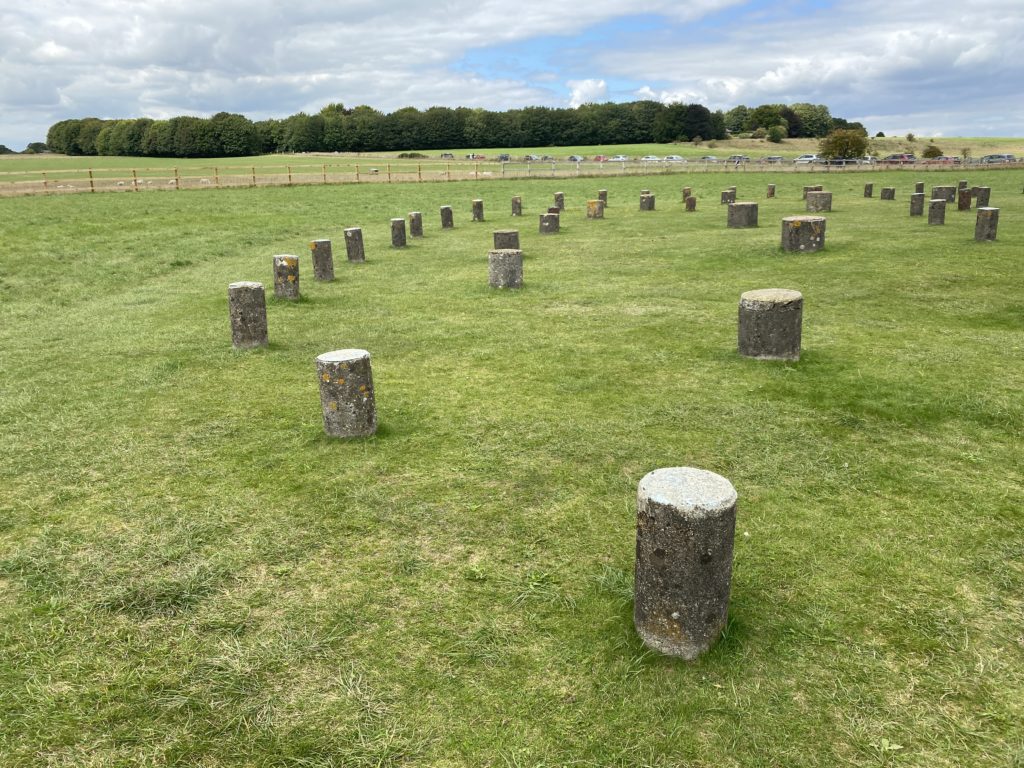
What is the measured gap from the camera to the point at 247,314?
350 inches

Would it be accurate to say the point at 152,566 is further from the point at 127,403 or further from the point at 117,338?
the point at 117,338

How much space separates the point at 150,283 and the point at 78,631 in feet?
41.4

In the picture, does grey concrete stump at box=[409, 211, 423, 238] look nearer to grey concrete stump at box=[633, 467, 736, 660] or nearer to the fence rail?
grey concrete stump at box=[633, 467, 736, 660]

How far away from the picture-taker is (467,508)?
4.87 m

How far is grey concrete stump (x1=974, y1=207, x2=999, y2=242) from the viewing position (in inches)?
614

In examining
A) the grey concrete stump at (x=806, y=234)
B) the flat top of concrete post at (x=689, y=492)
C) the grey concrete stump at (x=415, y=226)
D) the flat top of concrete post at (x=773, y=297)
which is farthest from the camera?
the grey concrete stump at (x=415, y=226)

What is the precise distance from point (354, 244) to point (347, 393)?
35.9 feet

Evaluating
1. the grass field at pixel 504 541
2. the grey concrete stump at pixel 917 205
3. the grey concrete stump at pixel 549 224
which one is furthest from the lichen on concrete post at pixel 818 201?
the grass field at pixel 504 541

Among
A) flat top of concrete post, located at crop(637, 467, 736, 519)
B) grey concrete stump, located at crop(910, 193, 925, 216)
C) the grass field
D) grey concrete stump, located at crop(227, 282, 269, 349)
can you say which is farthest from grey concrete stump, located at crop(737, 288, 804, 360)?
grey concrete stump, located at crop(910, 193, 925, 216)

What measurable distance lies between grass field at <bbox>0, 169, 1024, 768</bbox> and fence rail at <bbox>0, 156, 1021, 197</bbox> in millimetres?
31149

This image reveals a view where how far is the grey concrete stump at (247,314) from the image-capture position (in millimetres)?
8844

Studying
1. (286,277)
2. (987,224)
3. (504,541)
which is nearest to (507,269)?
(286,277)

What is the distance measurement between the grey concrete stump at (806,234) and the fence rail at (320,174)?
3091 centimetres

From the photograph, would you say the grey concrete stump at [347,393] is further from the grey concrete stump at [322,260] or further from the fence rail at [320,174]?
the fence rail at [320,174]
